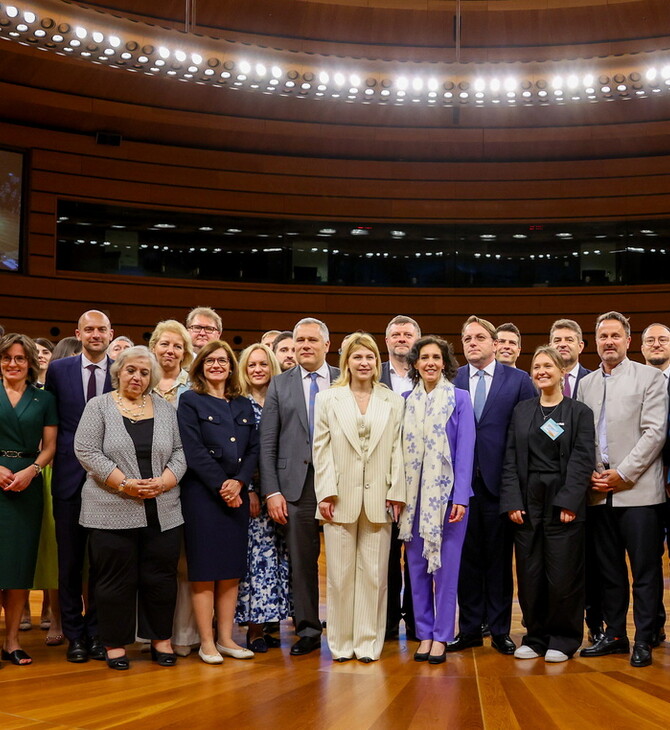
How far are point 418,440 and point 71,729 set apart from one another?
73.7 inches

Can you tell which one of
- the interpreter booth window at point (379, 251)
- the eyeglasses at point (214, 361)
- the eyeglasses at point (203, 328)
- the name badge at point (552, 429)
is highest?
the interpreter booth window at point (379, 251)

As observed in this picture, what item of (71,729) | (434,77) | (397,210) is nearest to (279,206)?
(397,210)

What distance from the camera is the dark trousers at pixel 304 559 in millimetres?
3941

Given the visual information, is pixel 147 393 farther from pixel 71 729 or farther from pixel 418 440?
pixel 71 729

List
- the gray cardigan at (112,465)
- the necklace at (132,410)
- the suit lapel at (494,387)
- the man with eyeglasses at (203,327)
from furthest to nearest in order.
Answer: the man with eyeglasses at (203,327) → the suit lapel at (494,387) → the necklace at (132,410) → the gray cardigan at (112,465)

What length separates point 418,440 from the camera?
3.89 metres

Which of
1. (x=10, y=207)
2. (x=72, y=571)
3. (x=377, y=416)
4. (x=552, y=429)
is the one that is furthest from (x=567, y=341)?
(x=10, y=207)

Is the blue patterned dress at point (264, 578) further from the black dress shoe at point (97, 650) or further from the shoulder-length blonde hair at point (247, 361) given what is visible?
the black dress shoe at point (97, 650)

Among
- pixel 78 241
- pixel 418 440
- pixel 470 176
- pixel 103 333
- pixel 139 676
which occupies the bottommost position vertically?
pixel 139 676

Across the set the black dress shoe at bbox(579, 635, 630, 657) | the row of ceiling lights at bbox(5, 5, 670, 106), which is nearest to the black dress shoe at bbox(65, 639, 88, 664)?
the black dress shoe at bbox(579, 635, 630, 657)

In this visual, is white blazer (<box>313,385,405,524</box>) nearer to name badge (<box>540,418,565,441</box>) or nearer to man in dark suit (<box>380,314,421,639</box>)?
man in dark suit (<box>380,314,421,639</box>)

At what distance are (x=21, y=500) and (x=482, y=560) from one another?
6.95 ft

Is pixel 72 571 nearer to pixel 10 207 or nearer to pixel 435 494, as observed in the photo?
pixel 435 494

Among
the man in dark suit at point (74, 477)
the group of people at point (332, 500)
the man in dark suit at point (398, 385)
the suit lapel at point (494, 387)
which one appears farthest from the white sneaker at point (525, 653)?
the man in dark suit at point (74, 477)
